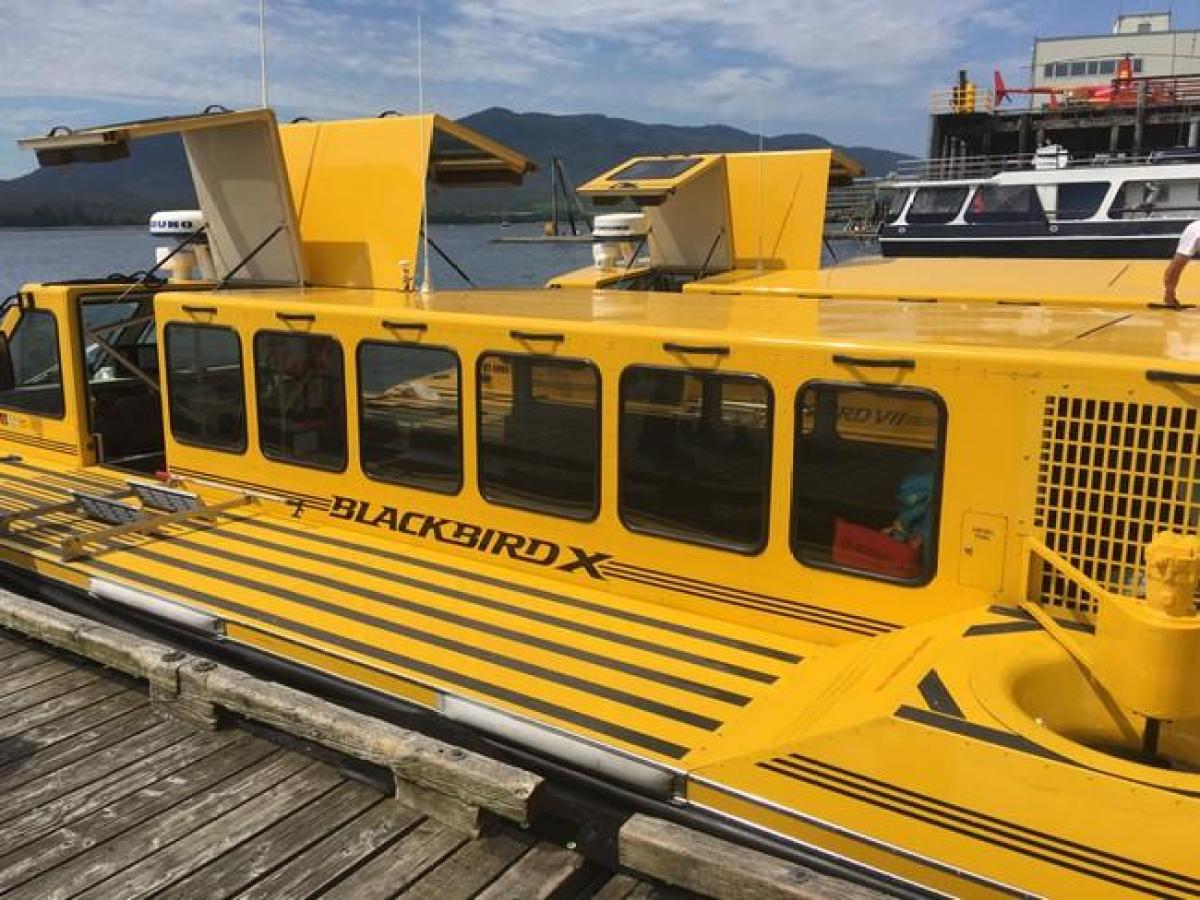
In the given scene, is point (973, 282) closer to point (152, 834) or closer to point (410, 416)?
point (410, 416)

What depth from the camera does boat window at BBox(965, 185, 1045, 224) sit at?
23.9 meters

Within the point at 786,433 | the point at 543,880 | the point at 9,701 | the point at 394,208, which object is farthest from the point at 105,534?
the point at 786,433

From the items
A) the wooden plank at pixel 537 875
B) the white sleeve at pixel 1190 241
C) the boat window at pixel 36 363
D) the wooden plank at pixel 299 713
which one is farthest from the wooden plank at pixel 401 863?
the white sleeve at pixel 1190 241

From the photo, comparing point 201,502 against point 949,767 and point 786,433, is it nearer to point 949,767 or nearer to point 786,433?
point 786,433

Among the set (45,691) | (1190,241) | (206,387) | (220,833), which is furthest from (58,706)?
(1190,241)

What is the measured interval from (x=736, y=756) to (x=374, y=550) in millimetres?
2550

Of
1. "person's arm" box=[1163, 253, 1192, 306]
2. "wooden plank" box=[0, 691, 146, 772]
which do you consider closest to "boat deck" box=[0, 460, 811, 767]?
"wooden plank" box=[0, 691, 146, 772]

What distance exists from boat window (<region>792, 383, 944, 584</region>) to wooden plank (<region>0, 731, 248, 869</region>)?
2546mm

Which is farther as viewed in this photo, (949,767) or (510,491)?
(510,491)

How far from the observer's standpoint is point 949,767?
2.91m

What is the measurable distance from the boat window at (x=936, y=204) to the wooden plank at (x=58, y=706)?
928 inches

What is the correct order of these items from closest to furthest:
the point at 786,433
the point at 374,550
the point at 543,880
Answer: the point at 543,880 < the point at 786,433 < the point at 374,550

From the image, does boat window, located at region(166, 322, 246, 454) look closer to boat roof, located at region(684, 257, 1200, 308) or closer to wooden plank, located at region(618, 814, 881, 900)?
wooden plank, located at region(618, 814, 881, 900)

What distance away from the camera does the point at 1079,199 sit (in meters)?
23.2
